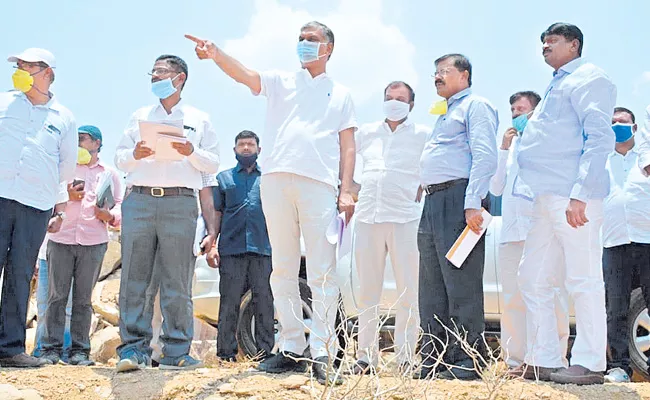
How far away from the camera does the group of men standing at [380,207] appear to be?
4.48m

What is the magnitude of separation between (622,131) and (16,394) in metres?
4.80

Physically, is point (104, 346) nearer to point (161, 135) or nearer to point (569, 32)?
point (161, 135)

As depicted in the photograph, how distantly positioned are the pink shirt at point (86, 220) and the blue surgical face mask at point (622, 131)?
4.12 m

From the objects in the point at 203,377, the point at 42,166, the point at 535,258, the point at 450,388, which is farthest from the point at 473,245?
the point at 42,166

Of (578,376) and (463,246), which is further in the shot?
(463,246)

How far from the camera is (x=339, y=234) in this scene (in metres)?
4.70

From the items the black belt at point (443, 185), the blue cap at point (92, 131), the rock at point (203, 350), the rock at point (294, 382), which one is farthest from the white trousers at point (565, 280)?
the blue cap at point (92, 131)

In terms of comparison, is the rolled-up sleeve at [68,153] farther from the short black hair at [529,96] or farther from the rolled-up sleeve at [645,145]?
the rolled-up sleeve at [645,145]

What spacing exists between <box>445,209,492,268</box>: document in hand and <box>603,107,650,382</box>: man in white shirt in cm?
154

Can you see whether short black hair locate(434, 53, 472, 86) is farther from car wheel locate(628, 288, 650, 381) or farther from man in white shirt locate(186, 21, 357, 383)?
car wheel locate(628, 288, 650, 381)

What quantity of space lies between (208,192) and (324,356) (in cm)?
176

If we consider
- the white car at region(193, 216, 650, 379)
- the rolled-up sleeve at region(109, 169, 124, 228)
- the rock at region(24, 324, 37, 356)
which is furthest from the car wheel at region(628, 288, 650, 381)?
the rock at region(24, 324, 37, 356)

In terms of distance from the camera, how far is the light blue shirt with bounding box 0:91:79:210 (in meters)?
5.00

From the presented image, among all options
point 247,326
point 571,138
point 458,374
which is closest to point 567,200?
point 571,138
